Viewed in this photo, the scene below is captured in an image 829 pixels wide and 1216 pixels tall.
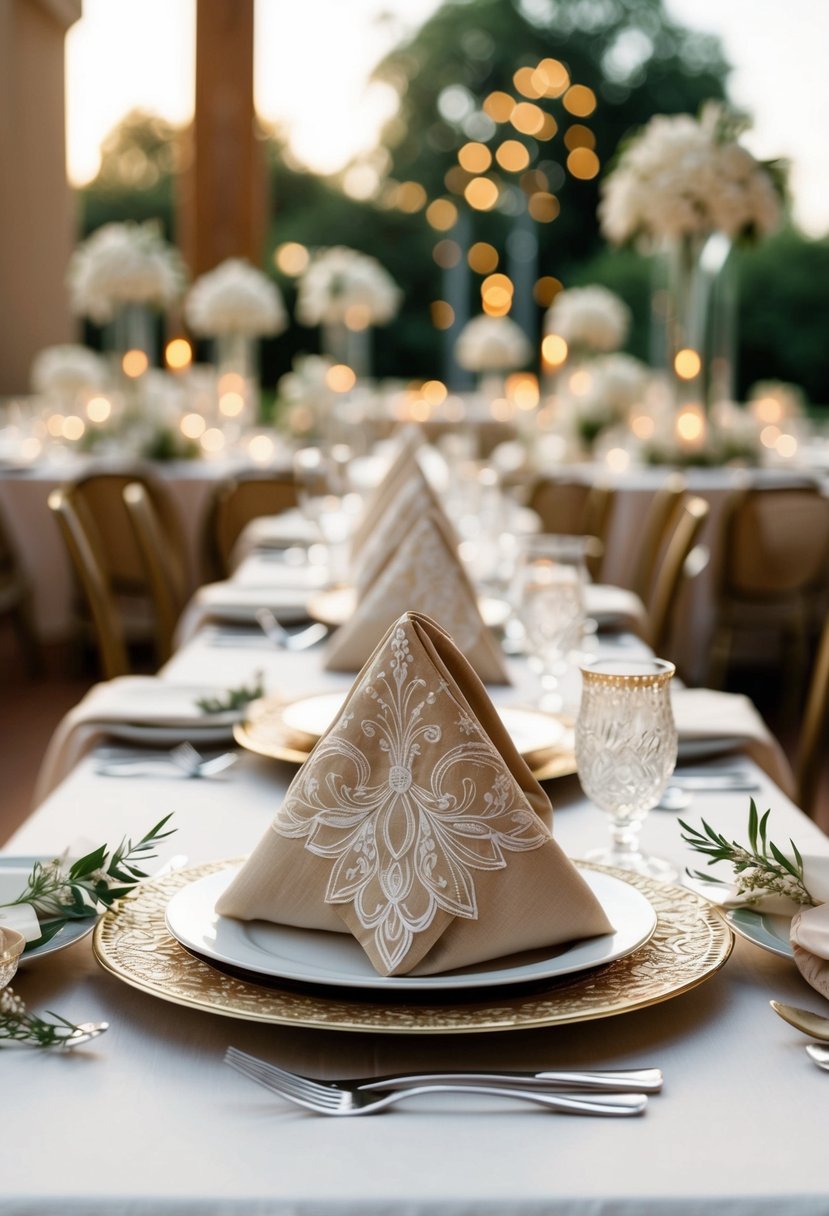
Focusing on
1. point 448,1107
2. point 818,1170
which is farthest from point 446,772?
point 818,1170

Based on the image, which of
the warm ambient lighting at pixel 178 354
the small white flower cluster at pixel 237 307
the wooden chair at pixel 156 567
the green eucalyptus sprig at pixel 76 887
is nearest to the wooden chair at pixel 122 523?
the wooden chair at pixel 156 567

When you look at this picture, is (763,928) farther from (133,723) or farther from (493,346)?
(493,346)

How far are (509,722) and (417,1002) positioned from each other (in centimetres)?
73

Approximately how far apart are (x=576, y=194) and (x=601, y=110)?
39.2 inches

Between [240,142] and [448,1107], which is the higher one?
[240,142]

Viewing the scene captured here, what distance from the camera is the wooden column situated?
9.23 m

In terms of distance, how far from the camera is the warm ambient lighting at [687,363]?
6.03 meters

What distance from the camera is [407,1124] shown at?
0.79 meters

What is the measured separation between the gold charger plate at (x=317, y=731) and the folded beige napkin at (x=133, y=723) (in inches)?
2.4

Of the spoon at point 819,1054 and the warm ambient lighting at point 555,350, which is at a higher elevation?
the warm ambient lighting at point 555,350

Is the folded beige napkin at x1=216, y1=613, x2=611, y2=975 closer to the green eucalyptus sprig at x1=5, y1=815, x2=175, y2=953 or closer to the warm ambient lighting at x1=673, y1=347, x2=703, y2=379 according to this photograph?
the green eucalyptus sprig at x1=5, y1=815, x2=175, y2=953

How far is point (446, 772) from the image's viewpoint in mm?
946

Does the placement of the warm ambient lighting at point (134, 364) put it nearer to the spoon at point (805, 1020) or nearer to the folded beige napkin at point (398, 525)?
the folded beige napkin at point (398, 525)

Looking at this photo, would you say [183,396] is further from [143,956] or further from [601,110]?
[601,110]
